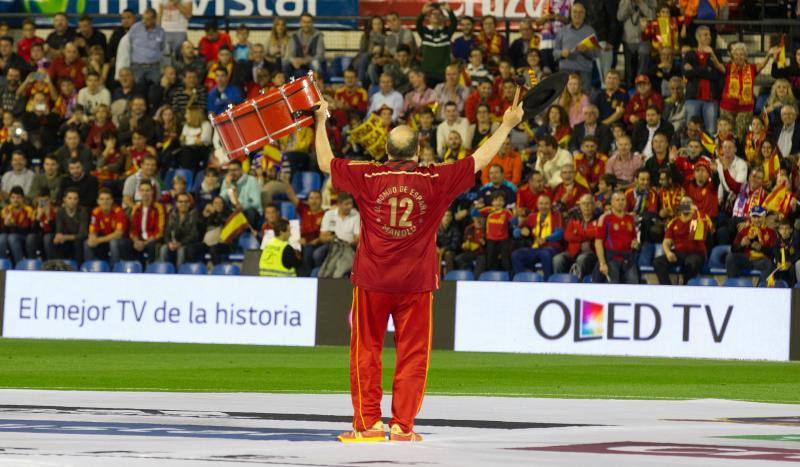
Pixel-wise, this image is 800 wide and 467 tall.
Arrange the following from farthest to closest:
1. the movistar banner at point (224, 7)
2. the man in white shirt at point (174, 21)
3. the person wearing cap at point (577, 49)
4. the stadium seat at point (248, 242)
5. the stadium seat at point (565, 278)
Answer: the movistar banner at point (224, 7) → the man in white shirt at point (174, 21) → the person wearing cap at point (577, 49) → the stadium seat at point (248, 242) → the stadium seat at point (565, 278)

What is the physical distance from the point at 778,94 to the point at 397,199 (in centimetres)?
1758

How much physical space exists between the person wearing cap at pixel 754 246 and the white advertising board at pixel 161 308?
20.9ft

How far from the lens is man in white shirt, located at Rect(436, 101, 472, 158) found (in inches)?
1043

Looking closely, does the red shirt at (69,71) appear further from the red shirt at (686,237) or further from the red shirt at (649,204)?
the red shirt at (686,237)

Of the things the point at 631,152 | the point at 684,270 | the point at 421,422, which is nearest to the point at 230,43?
the point at 631,152

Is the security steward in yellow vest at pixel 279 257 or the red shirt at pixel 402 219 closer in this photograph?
the red shirt at pixel 402 219

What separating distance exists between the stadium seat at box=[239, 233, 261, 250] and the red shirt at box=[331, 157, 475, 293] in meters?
16.6

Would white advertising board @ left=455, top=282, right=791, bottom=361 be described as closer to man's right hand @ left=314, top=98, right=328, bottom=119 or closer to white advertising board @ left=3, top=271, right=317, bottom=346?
white advertising board @ left=3, top=271, right=317, bottom=346

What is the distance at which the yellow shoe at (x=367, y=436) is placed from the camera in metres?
9.52

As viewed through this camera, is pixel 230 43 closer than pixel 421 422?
No

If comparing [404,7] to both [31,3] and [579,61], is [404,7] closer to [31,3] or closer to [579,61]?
[579,61]

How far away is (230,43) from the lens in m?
30.9

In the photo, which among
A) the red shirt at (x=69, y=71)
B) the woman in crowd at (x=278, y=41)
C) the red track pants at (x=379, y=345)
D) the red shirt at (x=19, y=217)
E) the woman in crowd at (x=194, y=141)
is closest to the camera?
the red track pants at (x=379, y=345)

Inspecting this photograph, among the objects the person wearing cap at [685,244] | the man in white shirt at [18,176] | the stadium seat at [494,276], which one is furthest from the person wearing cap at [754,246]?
the man in white shirt at [18,176]
